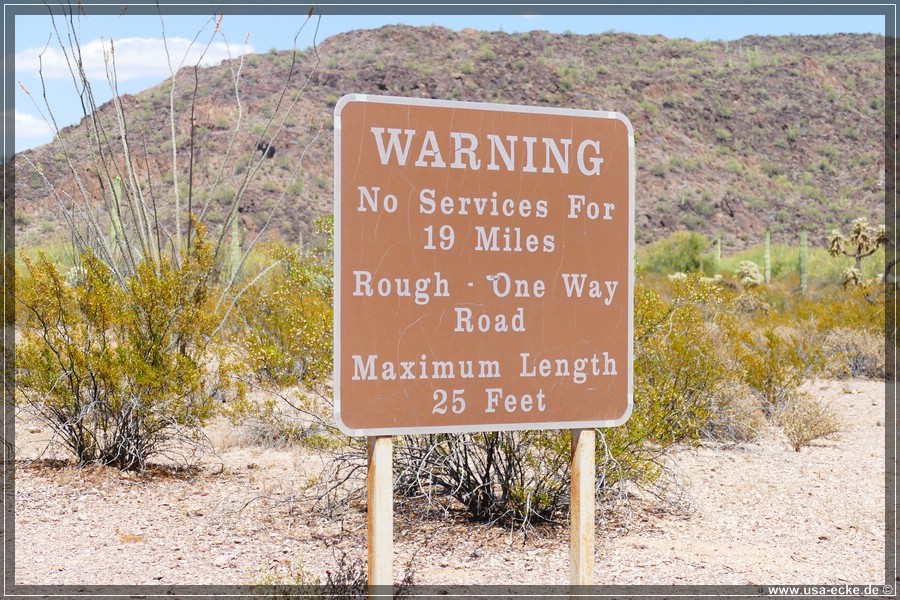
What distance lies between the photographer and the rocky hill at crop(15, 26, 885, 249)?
4162 centimetres

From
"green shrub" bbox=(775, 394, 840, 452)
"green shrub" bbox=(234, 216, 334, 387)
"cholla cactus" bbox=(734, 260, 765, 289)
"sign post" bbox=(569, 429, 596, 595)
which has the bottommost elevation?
"green shrub" bbox=(775, 394, 840, 452)

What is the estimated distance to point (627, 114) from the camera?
2013 inches

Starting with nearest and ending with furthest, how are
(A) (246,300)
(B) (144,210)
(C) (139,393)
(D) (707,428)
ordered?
(C) (139,393)
(B) (144,210)
(D) (707,428)
(A) (246,300)

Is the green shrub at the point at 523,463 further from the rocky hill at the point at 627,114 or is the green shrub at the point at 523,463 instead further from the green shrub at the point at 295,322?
the rocky hill at the point at 627,114

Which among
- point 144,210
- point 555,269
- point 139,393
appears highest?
point 144,210

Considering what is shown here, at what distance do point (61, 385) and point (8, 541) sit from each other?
173 centimetres

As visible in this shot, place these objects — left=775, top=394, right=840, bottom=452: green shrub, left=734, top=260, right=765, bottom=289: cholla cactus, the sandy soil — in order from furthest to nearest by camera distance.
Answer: left=734, top=260, right=765, bottom=289: cholla cactus
left=775, top=394, right=840, bottom=452: green shrub
the sandy soil

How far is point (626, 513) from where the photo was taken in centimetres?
674

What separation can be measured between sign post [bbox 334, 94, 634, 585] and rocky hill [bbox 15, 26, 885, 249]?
114ft

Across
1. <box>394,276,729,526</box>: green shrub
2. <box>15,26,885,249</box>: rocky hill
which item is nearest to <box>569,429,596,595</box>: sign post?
<box>394,276,729,526</box>: green shrub

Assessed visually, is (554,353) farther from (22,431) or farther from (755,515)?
(22,431)

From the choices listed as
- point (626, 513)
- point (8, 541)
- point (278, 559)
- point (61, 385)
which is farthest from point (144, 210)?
point (626, 513)

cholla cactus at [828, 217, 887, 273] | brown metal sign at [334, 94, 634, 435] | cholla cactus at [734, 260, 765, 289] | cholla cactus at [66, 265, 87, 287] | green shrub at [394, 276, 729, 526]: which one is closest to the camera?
brown metal sign at [334, 94, 634, 435]

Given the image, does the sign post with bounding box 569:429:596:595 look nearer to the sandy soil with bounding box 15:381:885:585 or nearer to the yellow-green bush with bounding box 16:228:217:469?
the sandy soil with bounding box 15:381:885:585
